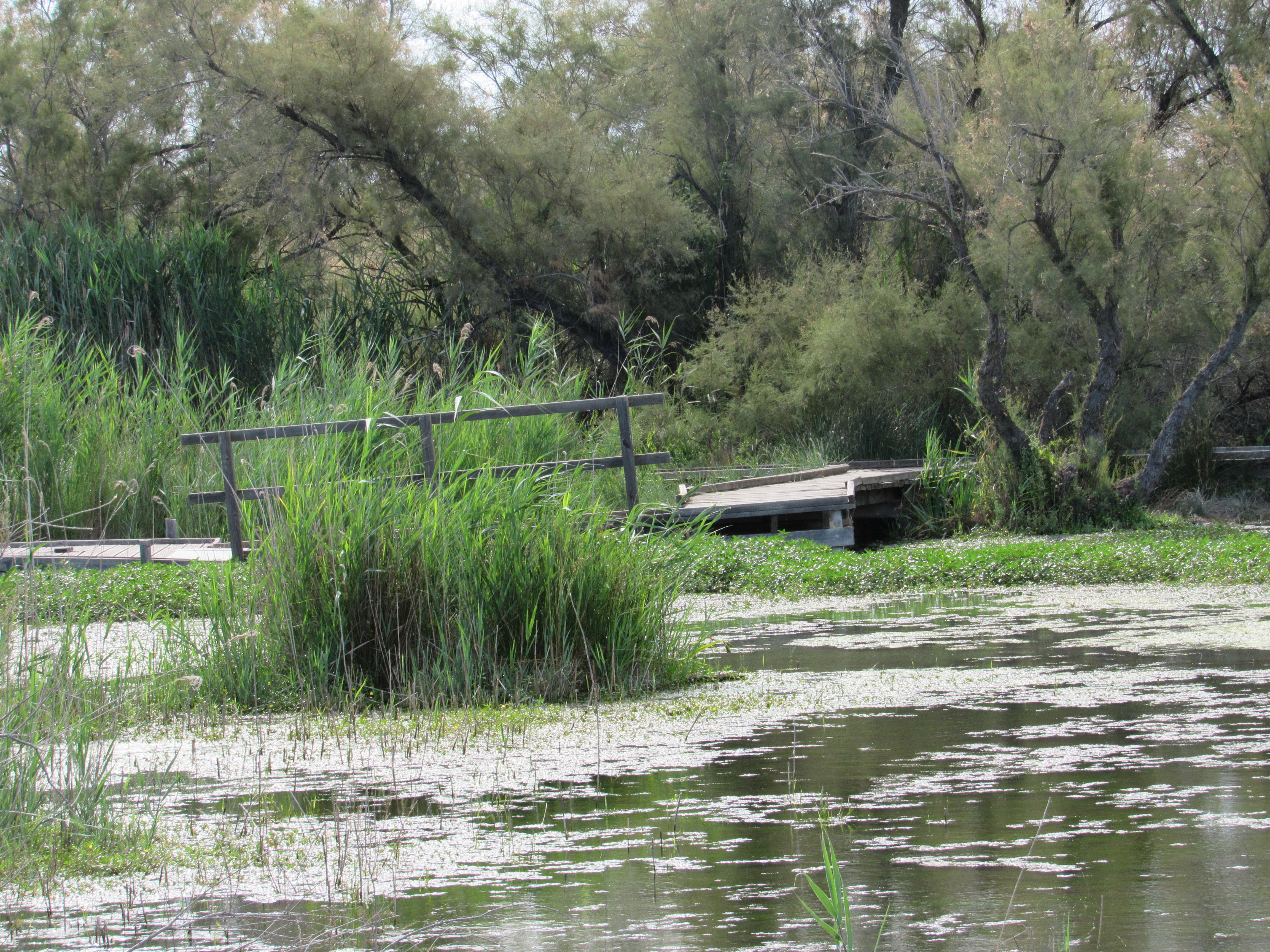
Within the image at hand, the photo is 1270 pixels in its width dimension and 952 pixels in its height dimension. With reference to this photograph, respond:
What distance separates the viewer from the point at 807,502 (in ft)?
41.4

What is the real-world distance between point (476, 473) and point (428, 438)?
0.41 meters

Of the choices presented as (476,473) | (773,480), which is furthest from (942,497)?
(476,473)

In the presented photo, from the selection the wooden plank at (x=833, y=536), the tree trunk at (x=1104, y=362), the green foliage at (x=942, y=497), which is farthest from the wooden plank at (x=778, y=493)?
the tree trunk at (x=1104, y=362)

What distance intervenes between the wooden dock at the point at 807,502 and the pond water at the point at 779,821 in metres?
5.44

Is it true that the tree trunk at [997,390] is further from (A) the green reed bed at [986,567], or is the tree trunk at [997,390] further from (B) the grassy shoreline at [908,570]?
(A) the green reed bed at [986,567]

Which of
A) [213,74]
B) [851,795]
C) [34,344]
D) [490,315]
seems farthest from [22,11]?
[851,795]

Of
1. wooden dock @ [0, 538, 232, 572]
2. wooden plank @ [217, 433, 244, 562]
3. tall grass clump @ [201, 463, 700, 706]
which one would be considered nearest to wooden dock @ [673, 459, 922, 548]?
wooden plank @ [217, 433, 244, 562]

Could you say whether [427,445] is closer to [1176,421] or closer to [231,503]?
[231,503]

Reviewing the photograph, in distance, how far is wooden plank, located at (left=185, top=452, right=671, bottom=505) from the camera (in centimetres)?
663

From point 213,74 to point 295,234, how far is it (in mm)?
2423

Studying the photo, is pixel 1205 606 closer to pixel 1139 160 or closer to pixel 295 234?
pixel 1139 160

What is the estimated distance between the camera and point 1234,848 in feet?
11.6

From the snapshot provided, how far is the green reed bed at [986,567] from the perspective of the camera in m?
10.0

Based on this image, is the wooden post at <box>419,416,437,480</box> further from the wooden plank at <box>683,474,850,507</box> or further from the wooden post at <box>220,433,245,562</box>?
the wooden plank at <box>683,474,850,507</box>
